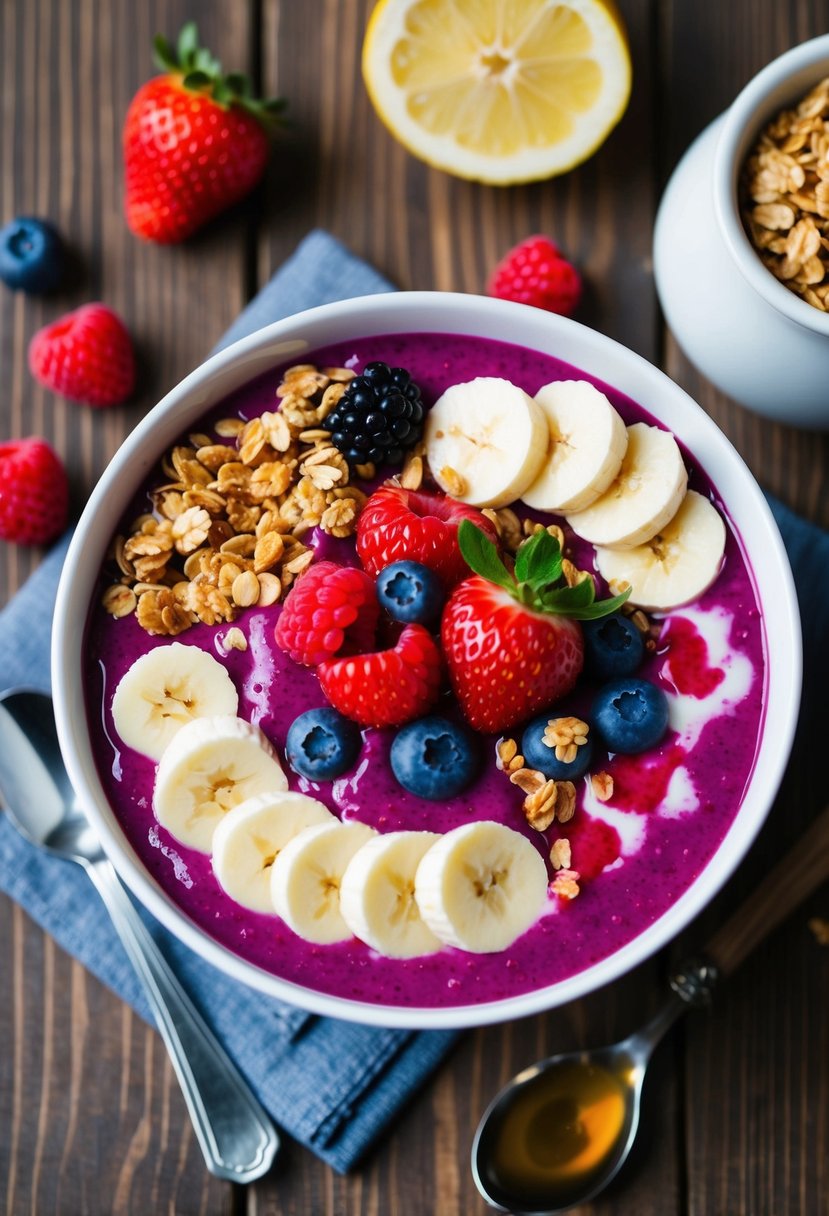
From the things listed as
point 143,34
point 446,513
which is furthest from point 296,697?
point 143,34

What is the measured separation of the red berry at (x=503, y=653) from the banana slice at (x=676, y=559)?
113mm

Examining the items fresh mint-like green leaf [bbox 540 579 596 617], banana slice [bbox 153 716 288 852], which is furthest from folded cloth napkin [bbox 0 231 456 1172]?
fresh mint-like green leaf [bbox 540 579 596 617]

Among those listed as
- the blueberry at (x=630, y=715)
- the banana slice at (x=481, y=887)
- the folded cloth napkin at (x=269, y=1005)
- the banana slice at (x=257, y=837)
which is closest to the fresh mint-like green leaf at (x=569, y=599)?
the blueberry at (x=630, y=715)

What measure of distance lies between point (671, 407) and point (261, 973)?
0.89m

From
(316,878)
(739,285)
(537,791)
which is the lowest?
(316,878)

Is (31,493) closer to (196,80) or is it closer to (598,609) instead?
(196,80)

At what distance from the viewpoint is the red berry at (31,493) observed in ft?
5.68

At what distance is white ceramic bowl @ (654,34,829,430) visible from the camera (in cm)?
144

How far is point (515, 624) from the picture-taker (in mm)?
1351

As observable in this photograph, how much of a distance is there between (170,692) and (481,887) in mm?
470

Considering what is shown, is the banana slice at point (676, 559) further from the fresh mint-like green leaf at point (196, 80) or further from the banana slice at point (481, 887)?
the fresh mint-like green leaf at point (196, 80)

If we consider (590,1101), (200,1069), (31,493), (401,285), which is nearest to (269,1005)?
(200,1069)

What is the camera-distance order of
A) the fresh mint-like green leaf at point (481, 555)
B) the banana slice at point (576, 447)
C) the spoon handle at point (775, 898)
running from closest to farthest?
1. the fresh mint-like green leaf at point (481, 555)
2. the banana slice at point (576, 447)
3. the spoon handle at point (775, 898)

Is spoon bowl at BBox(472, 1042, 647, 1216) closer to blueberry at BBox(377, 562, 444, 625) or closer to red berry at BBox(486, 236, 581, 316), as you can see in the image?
blueberry at BBox(377, 562, 444, 625)
